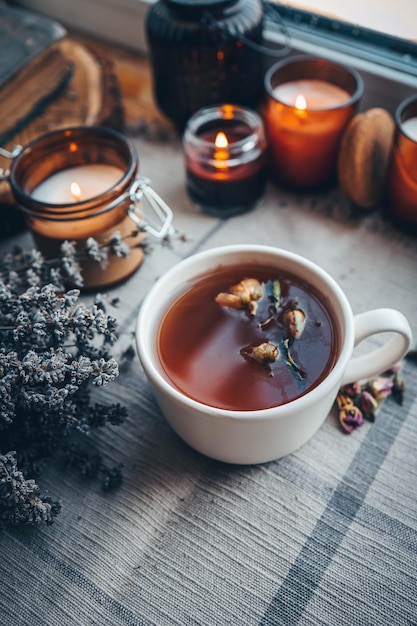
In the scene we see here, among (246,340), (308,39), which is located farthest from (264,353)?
(308,39)

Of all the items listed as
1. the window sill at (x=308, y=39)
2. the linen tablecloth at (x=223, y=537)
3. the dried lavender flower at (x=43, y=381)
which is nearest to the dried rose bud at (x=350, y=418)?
the linen tablecloth at (x=223, y=537)

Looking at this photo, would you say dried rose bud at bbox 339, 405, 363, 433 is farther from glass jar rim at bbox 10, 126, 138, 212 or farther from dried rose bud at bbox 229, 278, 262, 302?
glass jar rim at bbox 10, 126, 138, 212

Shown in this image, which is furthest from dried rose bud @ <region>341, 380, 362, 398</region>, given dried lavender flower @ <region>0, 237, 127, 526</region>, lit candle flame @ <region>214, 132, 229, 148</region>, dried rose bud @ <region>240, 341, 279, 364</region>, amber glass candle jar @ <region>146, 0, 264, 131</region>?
amber glass candle jar @ <region>146, 0, 264, 131</region>

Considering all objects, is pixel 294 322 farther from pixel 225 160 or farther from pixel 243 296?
pixel 225 160

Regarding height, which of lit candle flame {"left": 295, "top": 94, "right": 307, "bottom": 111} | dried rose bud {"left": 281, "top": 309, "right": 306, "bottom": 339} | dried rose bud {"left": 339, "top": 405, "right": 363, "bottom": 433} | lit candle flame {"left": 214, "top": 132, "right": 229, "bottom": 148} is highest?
lit candle flame {"left": 295, "top": 94, "right": 307, "bottom": 111}

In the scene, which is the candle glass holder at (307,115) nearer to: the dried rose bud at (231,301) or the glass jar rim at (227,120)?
the glass jar rim at (227,120)

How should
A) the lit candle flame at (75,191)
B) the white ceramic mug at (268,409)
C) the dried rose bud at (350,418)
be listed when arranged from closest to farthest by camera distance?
the white ceramic mug at (268,409)
the dried rose bud at (350,418)
the lit candle flame at (75,191)
